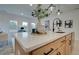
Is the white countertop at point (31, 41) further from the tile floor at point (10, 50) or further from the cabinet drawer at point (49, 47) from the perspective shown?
the tile floor at point (10, 50)

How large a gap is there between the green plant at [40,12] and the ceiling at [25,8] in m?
0.05

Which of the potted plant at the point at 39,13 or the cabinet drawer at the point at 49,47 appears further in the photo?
the potted plant at the point at 39,13

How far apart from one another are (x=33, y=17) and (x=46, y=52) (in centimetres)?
51

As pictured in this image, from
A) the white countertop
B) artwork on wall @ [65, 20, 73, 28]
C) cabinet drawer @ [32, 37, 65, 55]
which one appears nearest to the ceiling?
artwork on wall @ [65, 20, 73, 28]

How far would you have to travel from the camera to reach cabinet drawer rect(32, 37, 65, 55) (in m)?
1.31

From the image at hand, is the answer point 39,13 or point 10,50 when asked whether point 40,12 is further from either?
point 10,50

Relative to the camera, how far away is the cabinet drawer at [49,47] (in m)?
1.31

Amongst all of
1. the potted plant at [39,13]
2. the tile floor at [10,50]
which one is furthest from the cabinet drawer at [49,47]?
the potted plant at [39,13]

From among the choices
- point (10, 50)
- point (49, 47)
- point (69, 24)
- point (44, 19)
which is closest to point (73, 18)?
point (69, 24)

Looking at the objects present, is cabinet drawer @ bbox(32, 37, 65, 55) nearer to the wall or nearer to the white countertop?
the white countertop

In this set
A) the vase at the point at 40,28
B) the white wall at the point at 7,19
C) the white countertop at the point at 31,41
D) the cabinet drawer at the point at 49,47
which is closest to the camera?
the white countertop at the point at 31,41

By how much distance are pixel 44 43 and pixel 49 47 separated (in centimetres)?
16

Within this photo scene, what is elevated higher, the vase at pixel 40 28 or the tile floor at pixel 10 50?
the vase at pixel 40 28
